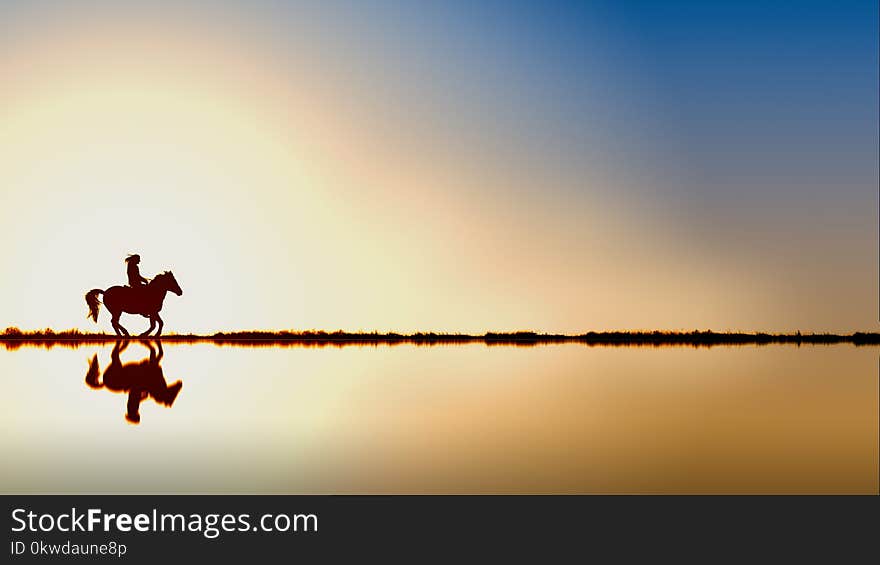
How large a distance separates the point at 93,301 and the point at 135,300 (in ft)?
4.88

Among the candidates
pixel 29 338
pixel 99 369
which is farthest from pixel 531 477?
pixel 29 338

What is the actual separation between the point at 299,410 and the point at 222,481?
405 centimetres

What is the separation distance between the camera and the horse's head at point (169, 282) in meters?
29.6

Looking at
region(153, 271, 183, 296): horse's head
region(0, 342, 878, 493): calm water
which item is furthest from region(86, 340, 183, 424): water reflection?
region(153, 271, 183, 296): horse's head

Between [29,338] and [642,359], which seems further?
[29,338]

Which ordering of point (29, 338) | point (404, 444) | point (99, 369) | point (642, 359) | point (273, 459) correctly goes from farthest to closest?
point (29, 338) → point (642, 359) → point (99, 369) → point (404, 444) → point (273, 459)

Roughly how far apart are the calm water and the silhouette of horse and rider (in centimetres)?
903

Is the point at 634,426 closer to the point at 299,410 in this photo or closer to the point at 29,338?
the point at 299,410

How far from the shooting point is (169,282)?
2977 cm

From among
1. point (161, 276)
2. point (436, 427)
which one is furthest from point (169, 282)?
point (436, 427)

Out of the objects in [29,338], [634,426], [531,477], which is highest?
[29,338]

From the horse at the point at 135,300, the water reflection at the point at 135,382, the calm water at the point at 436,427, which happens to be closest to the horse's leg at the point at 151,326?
the horse at the point at 135,300

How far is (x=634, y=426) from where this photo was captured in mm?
11898

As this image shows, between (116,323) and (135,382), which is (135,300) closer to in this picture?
(116,323)
